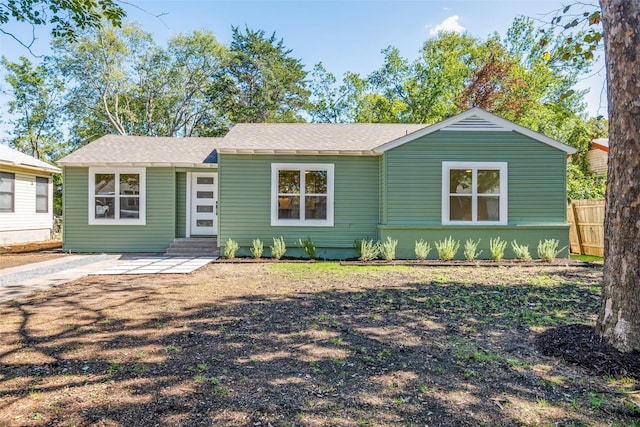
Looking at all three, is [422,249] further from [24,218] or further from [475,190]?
[24,218]

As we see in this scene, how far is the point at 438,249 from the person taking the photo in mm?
9227

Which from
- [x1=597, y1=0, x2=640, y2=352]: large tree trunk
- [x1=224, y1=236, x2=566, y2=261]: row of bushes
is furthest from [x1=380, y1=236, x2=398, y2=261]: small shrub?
[x1=597, y1=0, x2=640, y2=352]: large tree trunk

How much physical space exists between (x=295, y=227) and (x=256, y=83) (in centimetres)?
1943

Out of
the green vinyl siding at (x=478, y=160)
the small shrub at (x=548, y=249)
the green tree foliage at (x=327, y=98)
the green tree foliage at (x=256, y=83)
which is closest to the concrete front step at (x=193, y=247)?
the green vinyl siding at (x=478, y=160)

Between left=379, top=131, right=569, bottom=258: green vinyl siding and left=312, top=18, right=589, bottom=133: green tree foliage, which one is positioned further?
left=312, top=18, right=589, bottom=133: green tree foliage

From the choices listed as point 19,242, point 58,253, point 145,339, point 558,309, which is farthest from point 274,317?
point 19,242

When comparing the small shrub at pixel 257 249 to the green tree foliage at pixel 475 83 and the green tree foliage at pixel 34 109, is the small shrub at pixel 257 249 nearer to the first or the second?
the green tree foliage at pixel 475 83

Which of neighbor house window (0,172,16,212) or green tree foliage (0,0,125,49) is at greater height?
green tree foliage (0,0,125,49)

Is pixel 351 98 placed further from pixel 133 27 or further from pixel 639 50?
pixel 639 50

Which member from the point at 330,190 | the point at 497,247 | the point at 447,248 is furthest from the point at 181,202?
the point at 497,247

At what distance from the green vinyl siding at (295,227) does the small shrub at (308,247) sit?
0.41 ft

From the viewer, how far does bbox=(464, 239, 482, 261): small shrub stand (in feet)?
29.8

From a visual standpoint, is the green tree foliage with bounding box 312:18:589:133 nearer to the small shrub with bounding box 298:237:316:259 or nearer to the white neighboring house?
the small shrub with bounding box 298:237:316:259

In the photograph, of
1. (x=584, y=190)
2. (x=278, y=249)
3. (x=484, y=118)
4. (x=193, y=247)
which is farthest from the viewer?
(x=584, y=190)
